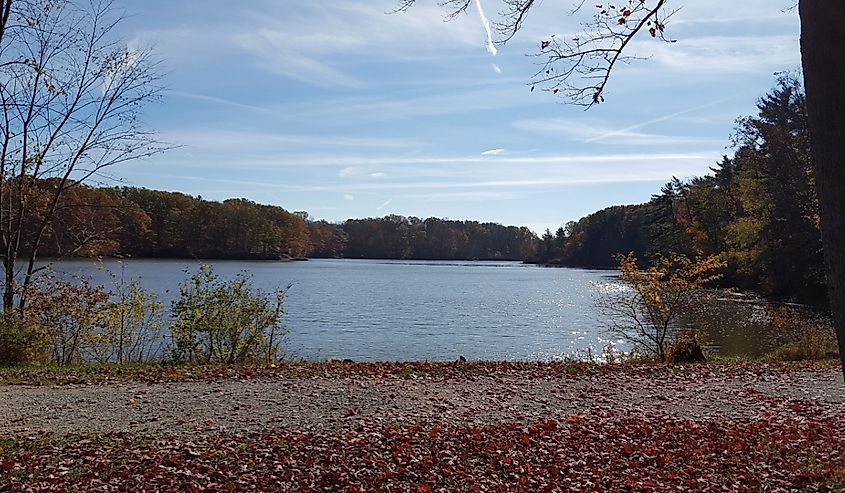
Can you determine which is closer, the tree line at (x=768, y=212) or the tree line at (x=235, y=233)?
the tree line at (x=235, y=233)

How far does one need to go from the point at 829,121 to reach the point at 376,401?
712cm

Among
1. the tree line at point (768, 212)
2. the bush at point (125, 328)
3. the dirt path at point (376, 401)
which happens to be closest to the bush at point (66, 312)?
the bush at point (125, 328)

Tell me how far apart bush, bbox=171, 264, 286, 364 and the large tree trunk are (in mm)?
12677

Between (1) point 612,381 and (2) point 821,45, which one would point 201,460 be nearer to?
(2) point 821,45

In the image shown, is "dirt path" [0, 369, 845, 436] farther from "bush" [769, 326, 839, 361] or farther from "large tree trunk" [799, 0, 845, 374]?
"large tree trunk" [799, 0, 845, 374]

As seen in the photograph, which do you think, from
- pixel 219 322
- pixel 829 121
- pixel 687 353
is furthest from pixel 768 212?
pixel 829 121

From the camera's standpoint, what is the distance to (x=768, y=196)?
1521 inches

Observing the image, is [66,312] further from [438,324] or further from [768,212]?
[768,212]

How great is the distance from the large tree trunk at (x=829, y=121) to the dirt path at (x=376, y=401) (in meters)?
5.70

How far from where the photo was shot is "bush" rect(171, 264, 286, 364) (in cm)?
1405

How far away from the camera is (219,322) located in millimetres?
14133

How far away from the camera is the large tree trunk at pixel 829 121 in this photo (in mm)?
2779

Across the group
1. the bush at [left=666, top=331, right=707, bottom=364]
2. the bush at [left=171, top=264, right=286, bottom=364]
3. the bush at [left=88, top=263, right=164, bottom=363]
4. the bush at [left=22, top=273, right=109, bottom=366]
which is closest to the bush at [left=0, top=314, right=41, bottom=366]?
the bush at [left=22, top=273, right=109, bottom=366]

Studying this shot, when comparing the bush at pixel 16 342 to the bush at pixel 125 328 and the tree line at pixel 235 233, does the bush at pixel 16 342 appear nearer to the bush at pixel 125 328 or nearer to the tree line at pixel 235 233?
the bush at pixel 125 328
